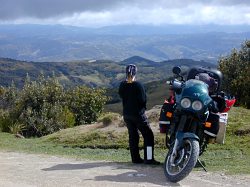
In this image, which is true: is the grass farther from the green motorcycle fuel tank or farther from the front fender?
the green motorcycle fuel tank

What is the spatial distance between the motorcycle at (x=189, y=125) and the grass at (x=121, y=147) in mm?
1151

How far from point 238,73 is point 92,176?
26.1 m

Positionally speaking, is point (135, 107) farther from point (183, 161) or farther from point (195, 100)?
point (183, 161)

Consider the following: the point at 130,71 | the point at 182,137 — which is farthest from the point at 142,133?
the point at 182,137

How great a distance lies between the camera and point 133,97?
33.7 ft

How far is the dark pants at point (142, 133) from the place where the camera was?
10336 millimetres

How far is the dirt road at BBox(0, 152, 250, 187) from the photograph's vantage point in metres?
7.83

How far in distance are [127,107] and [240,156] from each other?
12.7 ft

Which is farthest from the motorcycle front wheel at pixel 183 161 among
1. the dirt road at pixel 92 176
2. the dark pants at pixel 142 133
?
the dark pants at pixel 142 133

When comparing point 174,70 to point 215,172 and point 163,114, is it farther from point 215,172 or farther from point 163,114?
point 215,172

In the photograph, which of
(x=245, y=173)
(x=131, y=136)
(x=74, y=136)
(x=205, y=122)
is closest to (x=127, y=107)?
(x=131, y=136)

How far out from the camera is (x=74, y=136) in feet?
60.0

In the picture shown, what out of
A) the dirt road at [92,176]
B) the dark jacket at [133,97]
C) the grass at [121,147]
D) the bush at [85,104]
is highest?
the dark jacket at [133,97]

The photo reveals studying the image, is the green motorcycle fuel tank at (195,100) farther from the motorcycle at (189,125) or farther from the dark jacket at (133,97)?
the dark jacket at (133,97)
